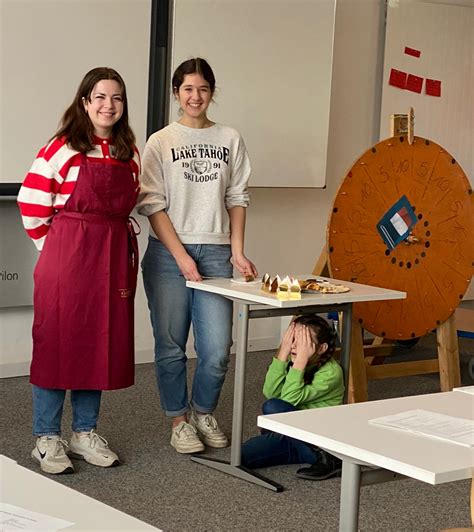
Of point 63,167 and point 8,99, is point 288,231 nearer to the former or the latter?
point 8,99

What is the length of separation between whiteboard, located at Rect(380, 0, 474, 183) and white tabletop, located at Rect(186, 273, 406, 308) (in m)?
2.66

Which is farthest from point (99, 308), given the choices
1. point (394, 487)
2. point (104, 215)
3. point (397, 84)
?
point (397, 84)

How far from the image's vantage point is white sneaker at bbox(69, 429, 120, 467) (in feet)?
12.0

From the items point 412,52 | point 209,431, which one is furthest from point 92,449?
point 412,52

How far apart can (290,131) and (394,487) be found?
8.64 ft

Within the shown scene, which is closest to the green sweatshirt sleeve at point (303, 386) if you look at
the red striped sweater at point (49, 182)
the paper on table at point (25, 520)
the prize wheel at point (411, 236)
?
the prize wheel at point (411, 236)

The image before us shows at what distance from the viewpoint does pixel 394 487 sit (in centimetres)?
363

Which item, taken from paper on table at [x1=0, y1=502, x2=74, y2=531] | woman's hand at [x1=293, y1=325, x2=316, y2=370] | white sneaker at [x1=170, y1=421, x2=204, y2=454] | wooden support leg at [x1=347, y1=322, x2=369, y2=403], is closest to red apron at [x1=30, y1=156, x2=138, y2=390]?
white sneaker at [x1=170, y1=421, x2=204, y2=454]

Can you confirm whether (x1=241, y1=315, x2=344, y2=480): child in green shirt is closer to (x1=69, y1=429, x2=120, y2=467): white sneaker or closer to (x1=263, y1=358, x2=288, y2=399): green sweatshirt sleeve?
(x1=263, y1=358, x2=288, y2=399): green sweatshirt sleeve

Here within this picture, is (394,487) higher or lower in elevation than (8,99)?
lower

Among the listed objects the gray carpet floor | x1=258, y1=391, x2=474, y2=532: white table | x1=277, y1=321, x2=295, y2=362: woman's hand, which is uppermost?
x1=258, y1=391, x2=474, y2=532: white table

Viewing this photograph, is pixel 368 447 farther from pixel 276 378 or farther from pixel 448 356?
pixel 448 356

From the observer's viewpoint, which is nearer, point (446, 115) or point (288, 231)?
point (288, 231)

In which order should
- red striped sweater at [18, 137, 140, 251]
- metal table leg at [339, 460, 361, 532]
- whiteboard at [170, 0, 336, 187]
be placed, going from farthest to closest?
1. whiteboard at [170, 0, 336, 187]
2. red striped sweater at [18, 137, 140, 251]
3. metal table leg at [339, 460, 361, 532]
